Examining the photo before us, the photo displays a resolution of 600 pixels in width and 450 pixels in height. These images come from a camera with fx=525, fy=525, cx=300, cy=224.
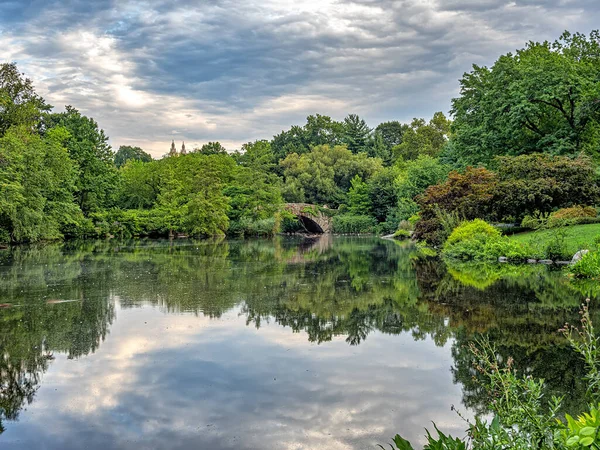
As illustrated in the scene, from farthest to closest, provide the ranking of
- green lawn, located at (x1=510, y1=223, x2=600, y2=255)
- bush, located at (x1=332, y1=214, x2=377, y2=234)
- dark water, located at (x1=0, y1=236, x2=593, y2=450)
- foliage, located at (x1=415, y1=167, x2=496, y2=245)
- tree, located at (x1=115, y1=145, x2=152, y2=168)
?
tree, located at (x1=115, y1=145, x2=152, y2=168), bush, located at (x1=332, y1=214, x2=377, y2=234), foliage, located at (x1=415, y1=167, x2=496, y2=245), green lawn, located at (x1=510, y1=223, x2=600, y2=255), dark water, located at (x1=0, y1=236, x2=593, y2=450)

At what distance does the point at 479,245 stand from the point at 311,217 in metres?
28.2

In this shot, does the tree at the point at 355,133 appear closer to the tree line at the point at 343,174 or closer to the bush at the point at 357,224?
the tree line at the point at 343,174

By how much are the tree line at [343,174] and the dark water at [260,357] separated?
948 cm

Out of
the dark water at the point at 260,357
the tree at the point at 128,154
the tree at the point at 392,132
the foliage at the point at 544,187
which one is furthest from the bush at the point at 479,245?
the tree at the point at 128,154

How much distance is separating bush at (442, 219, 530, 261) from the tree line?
1.57m

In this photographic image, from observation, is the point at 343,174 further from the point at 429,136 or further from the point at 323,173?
the point at 429,136

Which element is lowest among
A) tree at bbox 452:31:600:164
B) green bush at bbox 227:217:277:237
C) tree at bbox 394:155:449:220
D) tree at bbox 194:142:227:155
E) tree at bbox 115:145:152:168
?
green bush at bbox 227:217:277:237

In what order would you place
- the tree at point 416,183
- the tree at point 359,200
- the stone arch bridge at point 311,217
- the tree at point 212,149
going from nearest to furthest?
the tree at point 416,183 < the stone arch bridge at point 311,217 < the tree at point 359,200 < the tree at point 212,149

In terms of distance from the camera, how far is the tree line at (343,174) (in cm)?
2083

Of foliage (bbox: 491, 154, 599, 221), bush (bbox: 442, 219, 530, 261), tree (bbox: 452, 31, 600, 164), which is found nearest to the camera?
bush (bbox: 442, 219, 530, 261)

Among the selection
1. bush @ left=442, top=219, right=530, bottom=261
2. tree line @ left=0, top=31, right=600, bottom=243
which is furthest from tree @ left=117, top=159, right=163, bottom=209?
bush @ left=442, top=219, right=530, bottom=261

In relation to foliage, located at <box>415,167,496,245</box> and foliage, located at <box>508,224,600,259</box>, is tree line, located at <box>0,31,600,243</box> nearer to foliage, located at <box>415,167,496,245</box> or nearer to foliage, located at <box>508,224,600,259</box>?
foliage, located at <box>415,167,496,245</box>

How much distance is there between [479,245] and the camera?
57.5 feet

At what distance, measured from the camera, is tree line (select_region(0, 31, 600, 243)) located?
2083 cm
